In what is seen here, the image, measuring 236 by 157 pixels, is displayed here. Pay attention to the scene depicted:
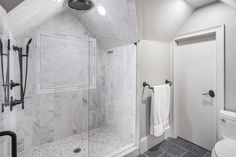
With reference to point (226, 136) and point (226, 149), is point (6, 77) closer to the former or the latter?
point (226, 149)

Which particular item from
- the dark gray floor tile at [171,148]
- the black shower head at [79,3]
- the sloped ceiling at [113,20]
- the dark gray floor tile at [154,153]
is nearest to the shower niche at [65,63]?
the sloped ceiling at [113,20]

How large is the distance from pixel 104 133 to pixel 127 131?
53 cm

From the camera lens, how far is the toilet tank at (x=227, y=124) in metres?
1.61

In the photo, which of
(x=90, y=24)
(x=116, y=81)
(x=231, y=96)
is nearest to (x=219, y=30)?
(x=231, y=96)

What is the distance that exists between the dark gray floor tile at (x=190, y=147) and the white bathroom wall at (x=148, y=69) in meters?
0.63

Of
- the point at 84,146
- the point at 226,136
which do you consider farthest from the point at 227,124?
the point at 84,146

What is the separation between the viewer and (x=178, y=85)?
2416mm

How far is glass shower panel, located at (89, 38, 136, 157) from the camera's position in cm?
206

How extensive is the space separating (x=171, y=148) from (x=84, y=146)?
1.39 meters

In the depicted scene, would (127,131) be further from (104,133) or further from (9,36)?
(9,36)

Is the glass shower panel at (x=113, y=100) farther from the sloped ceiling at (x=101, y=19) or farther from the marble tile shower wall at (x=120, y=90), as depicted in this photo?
the sloped ceiling at (x=101, y=19)

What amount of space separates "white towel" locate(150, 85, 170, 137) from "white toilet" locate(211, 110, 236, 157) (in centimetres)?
72

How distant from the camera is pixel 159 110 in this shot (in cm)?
204

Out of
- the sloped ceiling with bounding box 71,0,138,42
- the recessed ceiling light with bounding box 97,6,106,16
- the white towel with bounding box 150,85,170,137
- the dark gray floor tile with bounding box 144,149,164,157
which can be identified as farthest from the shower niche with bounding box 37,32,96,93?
the dark gray floor tile with bounding box 144,149,164,157
